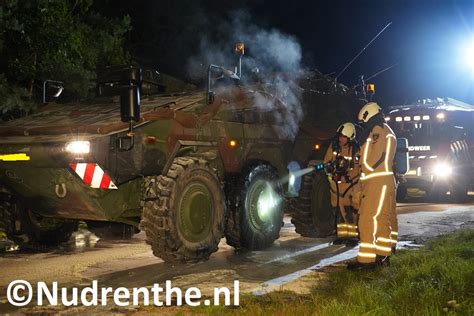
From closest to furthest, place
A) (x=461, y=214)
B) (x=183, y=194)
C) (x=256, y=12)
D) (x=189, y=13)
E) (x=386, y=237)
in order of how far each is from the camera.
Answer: (x=386, y=237) → (x=183, y=194) → (x=461, y=214) → (x=256, y=12) → (x=189, y=13)

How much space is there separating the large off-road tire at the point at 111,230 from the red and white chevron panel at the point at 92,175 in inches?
78.9

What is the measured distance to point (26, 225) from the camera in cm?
762

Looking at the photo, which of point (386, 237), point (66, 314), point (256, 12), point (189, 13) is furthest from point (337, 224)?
point (189, 13)

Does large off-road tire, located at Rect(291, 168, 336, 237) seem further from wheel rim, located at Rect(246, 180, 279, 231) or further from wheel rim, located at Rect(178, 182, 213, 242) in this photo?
wheel rim, located at Rect(178, 182, 213, 242)

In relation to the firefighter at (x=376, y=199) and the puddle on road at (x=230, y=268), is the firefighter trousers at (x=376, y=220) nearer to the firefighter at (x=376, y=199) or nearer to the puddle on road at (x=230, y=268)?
the firefighter at (x=376, y=199)

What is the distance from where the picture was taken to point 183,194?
6406 millimetres

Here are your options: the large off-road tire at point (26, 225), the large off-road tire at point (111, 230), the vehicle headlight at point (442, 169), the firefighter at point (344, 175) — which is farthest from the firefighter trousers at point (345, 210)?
the vehicle headlight at point (442, 169)

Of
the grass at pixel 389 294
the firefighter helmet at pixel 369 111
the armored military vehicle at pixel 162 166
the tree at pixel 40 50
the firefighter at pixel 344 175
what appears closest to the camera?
the grass at pixel 389 294

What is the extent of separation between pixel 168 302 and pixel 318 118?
5093 mm

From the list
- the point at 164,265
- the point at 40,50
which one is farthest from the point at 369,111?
Result: the point at 40,50

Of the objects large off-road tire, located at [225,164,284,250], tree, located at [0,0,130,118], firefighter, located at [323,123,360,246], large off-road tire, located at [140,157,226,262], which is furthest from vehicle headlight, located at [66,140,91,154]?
tree, located at [0,0,130,118]

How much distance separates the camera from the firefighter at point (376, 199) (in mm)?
5973

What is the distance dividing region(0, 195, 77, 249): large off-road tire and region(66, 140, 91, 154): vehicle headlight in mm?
1952

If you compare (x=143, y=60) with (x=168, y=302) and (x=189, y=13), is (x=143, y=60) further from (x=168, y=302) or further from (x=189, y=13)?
(x=168, y=302)
